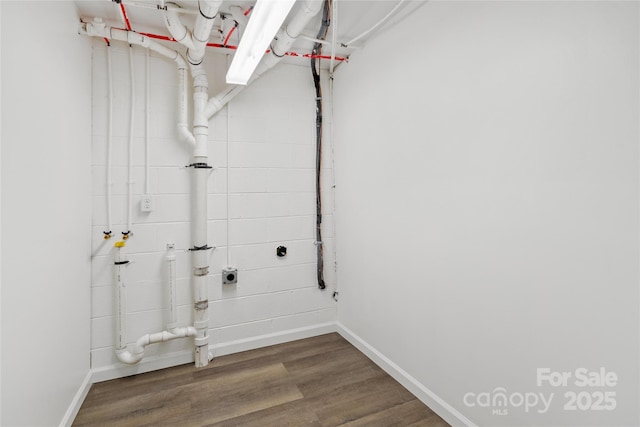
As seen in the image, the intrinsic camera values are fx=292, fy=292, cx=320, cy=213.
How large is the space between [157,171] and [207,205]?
0.47 m

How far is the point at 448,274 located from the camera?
1781mm

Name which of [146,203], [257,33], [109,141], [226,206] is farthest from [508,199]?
[109,141]

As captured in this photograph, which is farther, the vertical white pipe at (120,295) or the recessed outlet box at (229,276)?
the recessed outlet box at (229,276)

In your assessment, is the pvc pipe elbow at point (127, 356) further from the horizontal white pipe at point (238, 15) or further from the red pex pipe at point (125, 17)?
the horizontal white pipe at point (238, 15)

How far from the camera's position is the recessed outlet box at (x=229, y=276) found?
2.57 meters

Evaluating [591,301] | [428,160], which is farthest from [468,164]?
[591,301]

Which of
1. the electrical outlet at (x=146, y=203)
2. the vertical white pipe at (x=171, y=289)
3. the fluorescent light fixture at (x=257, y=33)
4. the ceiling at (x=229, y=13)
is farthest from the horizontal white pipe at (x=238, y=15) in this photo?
the vertical white pipe at (x=171, y=289)

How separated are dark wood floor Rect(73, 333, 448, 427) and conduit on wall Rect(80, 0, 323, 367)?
235 mm

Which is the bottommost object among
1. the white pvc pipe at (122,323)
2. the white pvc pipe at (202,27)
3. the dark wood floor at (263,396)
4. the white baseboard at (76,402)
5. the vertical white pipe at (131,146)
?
the dark wood floor at (263,396)

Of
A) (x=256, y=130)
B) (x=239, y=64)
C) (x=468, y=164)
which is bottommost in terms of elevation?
(x=468, y=164)

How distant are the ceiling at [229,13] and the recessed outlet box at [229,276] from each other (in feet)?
6.38

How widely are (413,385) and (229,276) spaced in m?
1.67

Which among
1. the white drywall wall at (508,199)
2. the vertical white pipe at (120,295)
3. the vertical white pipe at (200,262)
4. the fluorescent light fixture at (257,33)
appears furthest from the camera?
the vertical white pipe at (200,262)

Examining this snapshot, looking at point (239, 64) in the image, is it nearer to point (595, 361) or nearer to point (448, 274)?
point (448, 274)
